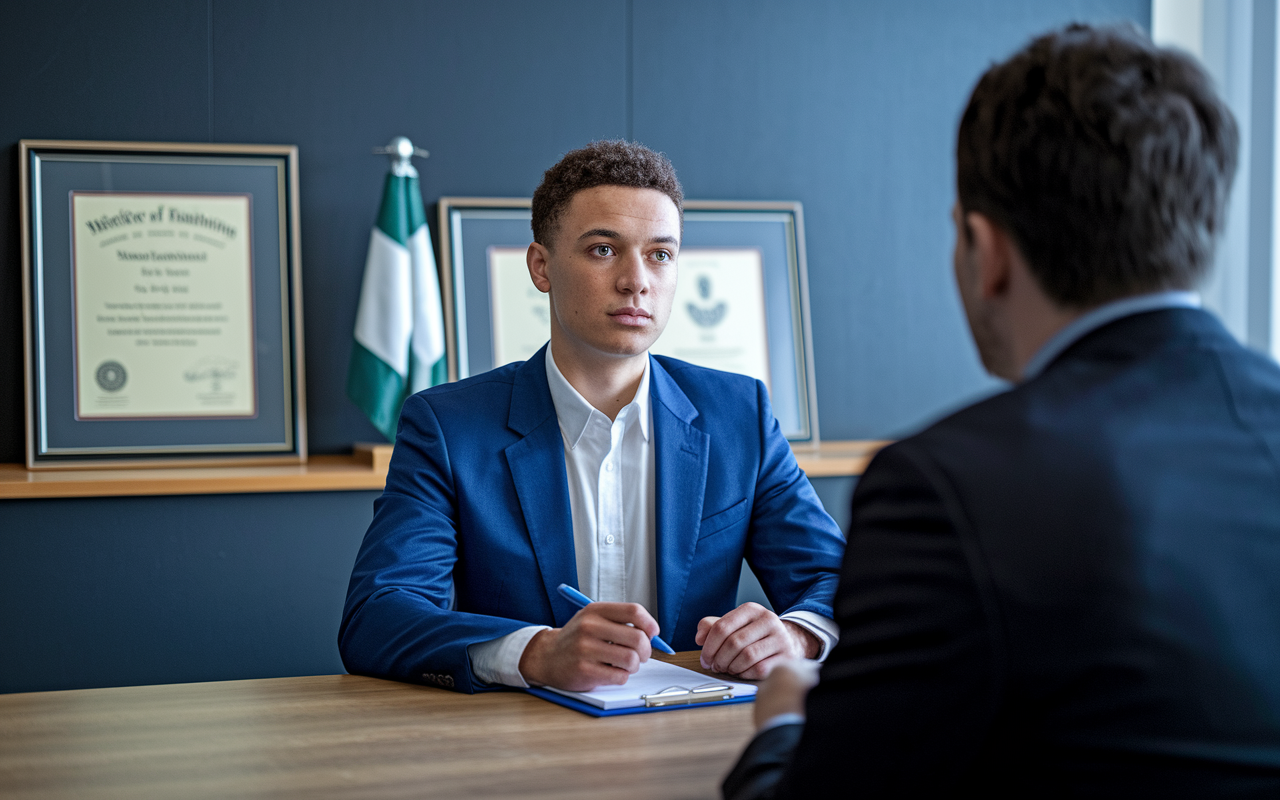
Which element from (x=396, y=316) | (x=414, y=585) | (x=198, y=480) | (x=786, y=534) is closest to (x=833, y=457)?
(x=396, y=316)

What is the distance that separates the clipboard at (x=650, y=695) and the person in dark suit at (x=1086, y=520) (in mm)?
501

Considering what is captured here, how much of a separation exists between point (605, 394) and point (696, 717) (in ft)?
2.55

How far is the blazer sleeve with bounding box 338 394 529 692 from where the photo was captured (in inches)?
56.4

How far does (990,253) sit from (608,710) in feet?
2.31

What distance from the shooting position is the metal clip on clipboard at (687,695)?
129 centimetres

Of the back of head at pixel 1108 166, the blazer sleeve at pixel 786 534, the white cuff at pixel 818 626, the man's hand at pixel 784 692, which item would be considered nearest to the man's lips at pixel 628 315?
the blazer sleeve at pixel 786 534

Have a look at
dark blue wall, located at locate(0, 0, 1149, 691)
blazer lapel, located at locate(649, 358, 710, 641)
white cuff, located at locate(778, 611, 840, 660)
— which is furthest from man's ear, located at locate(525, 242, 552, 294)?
dark blue wall, located at locate(0, 0, 1149, 691)

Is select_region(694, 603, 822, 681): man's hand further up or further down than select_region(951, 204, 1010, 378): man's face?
further down

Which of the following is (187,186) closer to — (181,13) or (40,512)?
(181,13)

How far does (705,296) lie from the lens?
349 cm

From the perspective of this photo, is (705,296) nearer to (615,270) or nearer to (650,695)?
(615,270)

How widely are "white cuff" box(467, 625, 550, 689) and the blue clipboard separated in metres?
0.04

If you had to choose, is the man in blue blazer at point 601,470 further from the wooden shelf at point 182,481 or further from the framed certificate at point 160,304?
the framed certificate at point 160,304

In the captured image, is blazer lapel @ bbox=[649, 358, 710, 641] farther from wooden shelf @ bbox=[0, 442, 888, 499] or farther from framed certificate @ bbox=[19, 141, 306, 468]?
framed certificate @ bbox=[19, 141, 306, 468]
